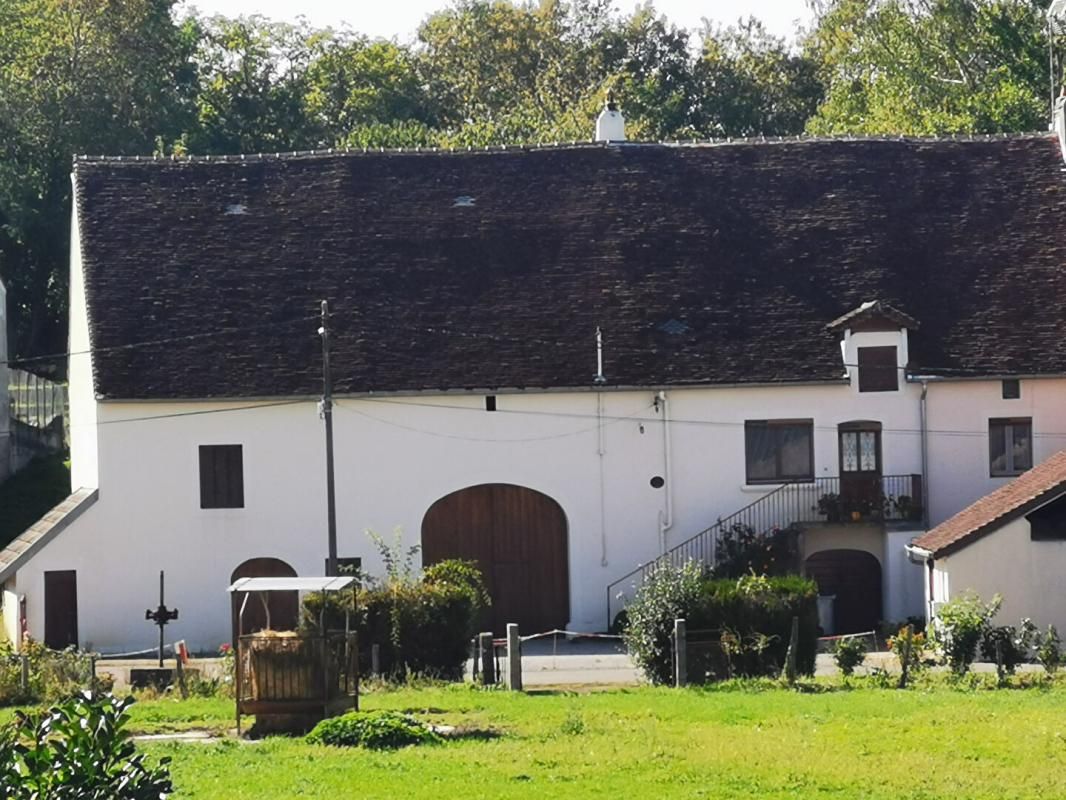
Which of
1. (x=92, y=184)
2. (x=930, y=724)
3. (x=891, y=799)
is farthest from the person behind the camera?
(x=92, y=184)

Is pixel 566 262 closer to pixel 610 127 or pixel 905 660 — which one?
pixel 610 127

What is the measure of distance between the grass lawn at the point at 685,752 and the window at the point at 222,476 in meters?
13.6

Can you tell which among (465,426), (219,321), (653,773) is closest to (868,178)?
(465,426)

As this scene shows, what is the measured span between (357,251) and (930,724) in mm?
22432

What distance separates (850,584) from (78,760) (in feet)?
95.9

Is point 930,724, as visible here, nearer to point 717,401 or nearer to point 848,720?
point 848,720

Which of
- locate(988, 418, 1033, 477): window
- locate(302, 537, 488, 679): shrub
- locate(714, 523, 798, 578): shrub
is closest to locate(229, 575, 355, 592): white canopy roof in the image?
locate(302, 537, 488, 679): shrub

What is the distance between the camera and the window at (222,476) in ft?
134

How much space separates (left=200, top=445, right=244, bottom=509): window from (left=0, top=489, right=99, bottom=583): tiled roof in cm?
207

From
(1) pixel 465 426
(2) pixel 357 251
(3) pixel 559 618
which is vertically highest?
(2) pixel 357 251

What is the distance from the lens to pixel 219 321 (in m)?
41.7

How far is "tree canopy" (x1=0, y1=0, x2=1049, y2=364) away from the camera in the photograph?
200ft

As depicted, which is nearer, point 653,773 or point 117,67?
point 653,773

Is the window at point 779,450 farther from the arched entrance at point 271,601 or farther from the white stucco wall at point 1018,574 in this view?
the arched entrance at point 271,601
